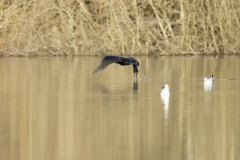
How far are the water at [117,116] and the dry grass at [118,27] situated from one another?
6.75 meters

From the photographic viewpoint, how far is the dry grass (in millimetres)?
23109

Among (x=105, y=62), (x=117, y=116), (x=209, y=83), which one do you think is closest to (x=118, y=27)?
(x=105, y=62)

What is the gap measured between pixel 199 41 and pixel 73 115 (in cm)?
1516

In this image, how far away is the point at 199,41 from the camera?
2420 centimetres

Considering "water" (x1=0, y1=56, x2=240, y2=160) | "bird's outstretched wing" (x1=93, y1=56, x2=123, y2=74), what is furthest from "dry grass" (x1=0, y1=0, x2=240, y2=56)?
"bird's outstretched wing" (x1=93, y1=56, x2=123, y2=74)

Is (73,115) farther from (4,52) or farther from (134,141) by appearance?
(4,52)

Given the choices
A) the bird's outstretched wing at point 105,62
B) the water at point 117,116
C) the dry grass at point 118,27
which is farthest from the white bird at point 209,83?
the dry grass at point 118,27

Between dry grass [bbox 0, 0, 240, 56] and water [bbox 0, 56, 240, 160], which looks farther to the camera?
dry grass [bbox 0, 0, 240, 56]

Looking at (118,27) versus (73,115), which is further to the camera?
(118,27)

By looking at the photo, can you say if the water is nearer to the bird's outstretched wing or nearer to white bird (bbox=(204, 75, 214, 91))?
white bird (bbox=(204, 75, 214, 91))

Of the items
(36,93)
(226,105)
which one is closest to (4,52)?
(36,93)

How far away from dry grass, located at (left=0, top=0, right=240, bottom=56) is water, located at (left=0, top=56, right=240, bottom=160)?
675 centimetres

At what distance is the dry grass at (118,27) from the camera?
23109 millimetres

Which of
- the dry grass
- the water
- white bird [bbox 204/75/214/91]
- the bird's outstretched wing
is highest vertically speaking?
the dry grass
